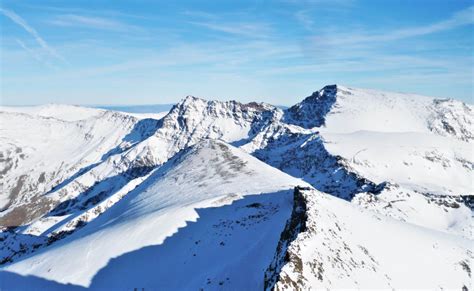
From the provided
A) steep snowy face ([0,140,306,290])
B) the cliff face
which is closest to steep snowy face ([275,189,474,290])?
the cliff face

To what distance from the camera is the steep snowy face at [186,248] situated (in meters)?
35.9

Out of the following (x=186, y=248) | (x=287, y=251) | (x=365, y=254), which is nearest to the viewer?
(x=287, y=251)

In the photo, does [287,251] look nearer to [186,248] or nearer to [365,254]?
[365,254]

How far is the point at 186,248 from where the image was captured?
41.9 meters

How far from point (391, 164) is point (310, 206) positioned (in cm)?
15901

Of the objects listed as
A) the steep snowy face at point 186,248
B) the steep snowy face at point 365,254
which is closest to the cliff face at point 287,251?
the steep snowy face at point 365,254

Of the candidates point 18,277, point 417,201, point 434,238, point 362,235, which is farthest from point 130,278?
point 417,201

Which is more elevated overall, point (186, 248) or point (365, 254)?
point (365, 254)

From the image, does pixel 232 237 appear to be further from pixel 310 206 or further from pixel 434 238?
pixel 434 238

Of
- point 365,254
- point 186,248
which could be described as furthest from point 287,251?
point 186,248

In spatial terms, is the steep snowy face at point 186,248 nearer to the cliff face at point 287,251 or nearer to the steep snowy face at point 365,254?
the cliff face at point 287,251

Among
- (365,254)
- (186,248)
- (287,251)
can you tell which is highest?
(287,251)

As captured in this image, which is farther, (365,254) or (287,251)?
(365,254)

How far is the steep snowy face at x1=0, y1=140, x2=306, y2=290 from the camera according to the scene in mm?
35875
